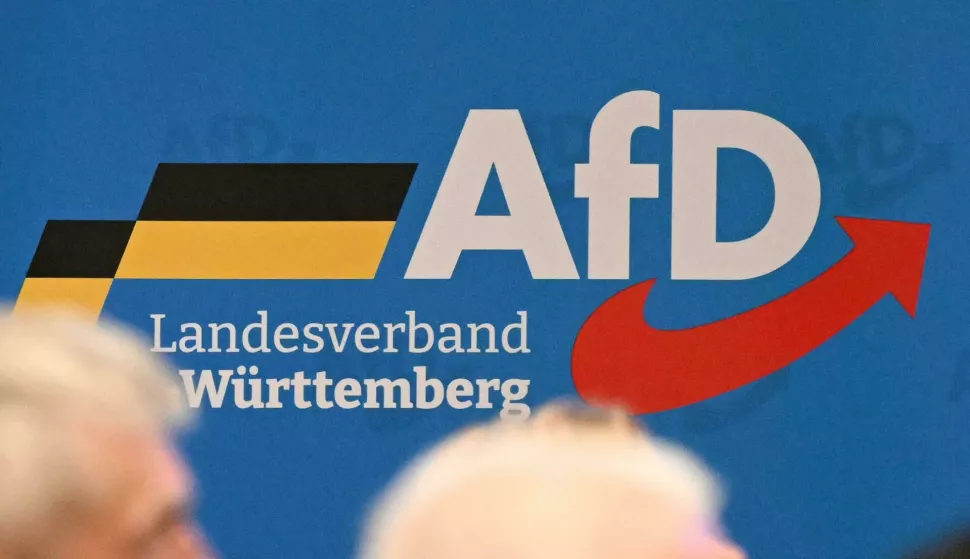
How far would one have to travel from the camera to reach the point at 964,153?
4.24ft

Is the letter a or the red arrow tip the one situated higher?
the letter a

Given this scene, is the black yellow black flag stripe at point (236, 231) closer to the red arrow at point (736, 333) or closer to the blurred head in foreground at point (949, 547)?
the red arrow at point (736, 333)

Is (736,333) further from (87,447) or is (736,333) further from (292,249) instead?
(87,447)

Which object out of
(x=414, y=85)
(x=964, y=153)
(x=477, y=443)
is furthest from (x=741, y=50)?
(x=477, y=443)

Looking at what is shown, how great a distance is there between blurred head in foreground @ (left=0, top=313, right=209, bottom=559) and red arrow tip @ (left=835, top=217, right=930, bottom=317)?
1035mm

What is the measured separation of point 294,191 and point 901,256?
0.88 metres

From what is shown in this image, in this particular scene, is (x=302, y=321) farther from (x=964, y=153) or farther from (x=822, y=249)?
(x=964, y=153)

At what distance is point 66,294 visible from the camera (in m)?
1.33

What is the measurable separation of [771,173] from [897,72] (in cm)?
23

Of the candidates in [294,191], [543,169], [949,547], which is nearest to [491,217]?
[543,169]

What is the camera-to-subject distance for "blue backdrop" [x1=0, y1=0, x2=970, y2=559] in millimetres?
1288

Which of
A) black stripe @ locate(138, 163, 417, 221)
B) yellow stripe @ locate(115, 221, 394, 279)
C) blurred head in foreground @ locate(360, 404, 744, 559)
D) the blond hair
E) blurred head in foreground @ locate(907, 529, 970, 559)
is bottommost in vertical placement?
blurred head in foreground @ locate(907, 529, 970, 559)

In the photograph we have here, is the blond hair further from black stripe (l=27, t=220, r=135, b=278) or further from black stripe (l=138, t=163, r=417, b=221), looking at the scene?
black stripe (l=138, t=163, r=417, b=221)

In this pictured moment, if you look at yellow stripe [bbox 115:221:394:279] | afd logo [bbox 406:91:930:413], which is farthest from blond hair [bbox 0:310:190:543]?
afd logo [bbox 406:91:930:413]
